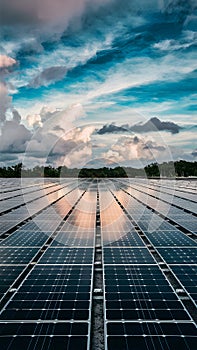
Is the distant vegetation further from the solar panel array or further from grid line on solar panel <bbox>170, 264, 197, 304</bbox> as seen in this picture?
grid line on solar panel <bbox>170, 264, 197, 304</bbox>

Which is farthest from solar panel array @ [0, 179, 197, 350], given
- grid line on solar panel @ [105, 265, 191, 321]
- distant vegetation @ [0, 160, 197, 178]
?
distant vegetation @ [0, 160, 197, 178]

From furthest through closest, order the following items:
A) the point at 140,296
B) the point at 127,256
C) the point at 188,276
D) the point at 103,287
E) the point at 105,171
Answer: the point at 105,171 < the point at 127,256 < the point at 188,276 < the point at 103,287 < the point at 140,296

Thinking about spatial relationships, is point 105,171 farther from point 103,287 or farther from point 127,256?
point 103,287

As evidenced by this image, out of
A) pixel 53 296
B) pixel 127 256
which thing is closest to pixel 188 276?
pixel 127 256

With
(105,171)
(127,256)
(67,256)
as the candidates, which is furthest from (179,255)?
Answer: (105,171)

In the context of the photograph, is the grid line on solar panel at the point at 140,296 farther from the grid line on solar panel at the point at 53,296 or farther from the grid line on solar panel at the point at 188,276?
the grid line on solar panel at the point at 53,296

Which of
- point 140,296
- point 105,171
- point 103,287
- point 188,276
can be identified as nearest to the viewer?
point 140,296

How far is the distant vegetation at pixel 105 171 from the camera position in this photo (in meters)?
121

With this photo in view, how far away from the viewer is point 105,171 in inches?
5012

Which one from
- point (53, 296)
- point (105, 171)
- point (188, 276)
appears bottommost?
point (53, 296)

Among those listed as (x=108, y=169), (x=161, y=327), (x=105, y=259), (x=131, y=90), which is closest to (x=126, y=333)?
→ (x=161, y=327)

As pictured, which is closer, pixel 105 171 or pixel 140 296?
pixel 140 296

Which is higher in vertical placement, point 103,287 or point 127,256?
point 127,256

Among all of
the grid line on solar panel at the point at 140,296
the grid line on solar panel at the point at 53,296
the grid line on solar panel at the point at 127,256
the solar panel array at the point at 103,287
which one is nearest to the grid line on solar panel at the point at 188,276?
the solar panel array at the point at 103,287
